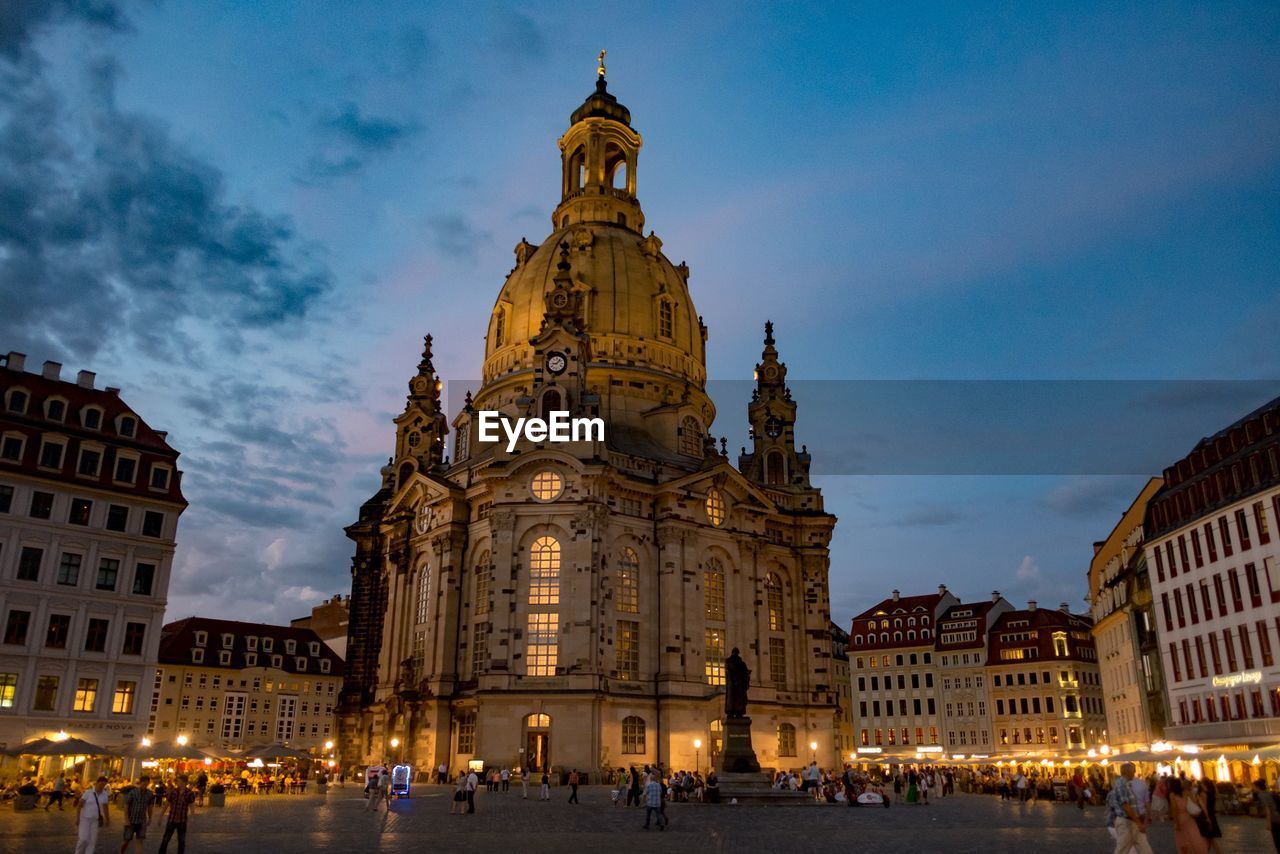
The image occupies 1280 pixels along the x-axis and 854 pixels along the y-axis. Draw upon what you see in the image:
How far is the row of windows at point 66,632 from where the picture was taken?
5012 centimetres

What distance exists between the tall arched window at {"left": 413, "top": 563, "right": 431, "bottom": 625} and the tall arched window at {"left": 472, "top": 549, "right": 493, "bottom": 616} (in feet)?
16.8

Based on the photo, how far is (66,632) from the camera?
51.8m

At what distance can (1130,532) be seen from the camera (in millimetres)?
73625

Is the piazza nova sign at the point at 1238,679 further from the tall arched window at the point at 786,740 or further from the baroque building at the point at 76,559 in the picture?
the baroque building at the point at 76,559

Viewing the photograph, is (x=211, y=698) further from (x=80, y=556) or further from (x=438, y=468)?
(x=80, y=556)

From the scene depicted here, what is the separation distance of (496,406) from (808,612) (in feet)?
93.8

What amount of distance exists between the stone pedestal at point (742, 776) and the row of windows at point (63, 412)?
37009mm

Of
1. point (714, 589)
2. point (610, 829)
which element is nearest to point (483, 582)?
point (714, 589)

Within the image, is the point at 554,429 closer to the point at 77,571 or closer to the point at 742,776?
the point at 77,571

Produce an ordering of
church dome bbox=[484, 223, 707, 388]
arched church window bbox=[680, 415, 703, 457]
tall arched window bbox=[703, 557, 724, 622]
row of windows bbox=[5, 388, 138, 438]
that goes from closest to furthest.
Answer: row of windows bbox=[5, 388, 138, 438] → tall arched window bbox=[703, 557, 724, 622] → arched church window bbox=[680, 415, 703, 457] → church dome bbox=[484, 223, 707, 388]

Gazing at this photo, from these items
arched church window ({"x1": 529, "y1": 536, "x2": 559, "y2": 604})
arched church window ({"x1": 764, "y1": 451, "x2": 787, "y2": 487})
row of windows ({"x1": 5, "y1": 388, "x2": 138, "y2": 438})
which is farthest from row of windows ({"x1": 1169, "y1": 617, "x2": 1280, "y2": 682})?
row of windows ({"x1": 5, "y1": 388, "x2": 138, "y2": 438})

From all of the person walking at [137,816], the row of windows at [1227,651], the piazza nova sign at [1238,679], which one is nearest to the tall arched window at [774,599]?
the row of windows at [1227,651]

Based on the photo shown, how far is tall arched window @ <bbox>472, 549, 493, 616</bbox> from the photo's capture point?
215ft

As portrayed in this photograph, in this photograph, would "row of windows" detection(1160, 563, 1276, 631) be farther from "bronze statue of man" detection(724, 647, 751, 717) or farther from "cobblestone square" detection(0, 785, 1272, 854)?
"bronze statue of man" detection(724, 647, 751, 717)
